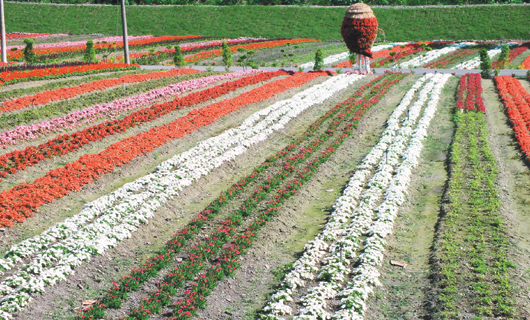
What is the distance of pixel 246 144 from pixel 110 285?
1211 cm

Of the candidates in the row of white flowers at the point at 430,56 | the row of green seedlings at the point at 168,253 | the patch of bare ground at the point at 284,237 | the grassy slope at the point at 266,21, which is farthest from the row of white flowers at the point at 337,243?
the grassy slope at the point at 266,21

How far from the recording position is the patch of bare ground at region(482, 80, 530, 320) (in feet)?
→ 41.5

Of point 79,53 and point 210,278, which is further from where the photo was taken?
point 79,53

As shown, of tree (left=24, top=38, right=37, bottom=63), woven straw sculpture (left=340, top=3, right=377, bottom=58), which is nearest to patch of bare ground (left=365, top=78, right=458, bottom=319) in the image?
woven straw sculpture (left=340, top=3, right=377, bottom=58)

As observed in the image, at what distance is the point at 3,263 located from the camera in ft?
41.7

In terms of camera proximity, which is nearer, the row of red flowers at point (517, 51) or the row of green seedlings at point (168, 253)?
the row of green seedlings at point (168, 253)

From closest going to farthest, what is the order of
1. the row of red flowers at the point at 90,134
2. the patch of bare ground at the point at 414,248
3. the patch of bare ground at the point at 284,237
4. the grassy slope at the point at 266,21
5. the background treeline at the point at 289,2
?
the patch of bare ground at the point at 414,248, the patch of bare ground at the point at 284,237, the row of red flowers at the point at 90,134, the grassy slope at the point at 266,21, the background treeline at the point at 289,2

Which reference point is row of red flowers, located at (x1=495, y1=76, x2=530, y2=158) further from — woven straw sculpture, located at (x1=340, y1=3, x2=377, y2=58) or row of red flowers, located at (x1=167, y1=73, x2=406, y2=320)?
woven straw sculpture, located at (x1=340, y1=3, x2=377, y2=58)

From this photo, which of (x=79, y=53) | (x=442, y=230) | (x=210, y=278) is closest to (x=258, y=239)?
(x=210, y=278)

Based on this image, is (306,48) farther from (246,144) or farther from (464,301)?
(464,301)

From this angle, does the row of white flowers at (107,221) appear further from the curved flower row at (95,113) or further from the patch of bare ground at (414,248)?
the patch of bare ground at (414,248)

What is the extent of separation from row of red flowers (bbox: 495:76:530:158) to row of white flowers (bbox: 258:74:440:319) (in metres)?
5.66

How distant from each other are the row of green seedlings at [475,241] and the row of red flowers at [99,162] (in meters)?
11.7

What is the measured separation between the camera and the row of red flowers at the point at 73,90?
27.2 metres
